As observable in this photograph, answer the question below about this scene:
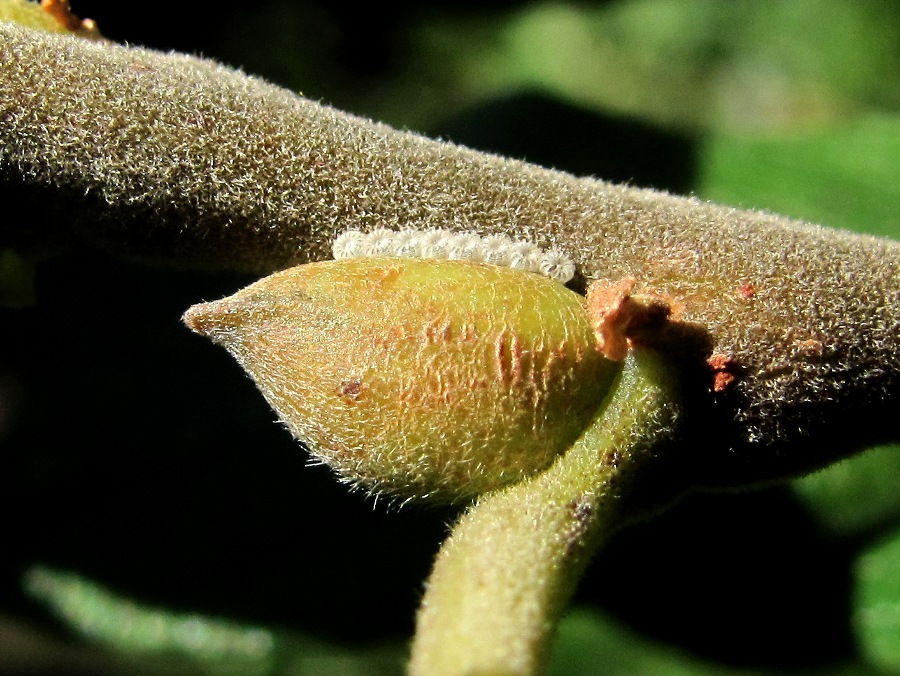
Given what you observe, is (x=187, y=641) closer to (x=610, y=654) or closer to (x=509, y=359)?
(x=610, y=654)

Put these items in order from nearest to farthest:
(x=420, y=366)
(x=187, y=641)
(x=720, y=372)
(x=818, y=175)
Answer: (x=420, y=366) < (x=720, y=372) < (x=187, y=641) < (x=818, y=175)

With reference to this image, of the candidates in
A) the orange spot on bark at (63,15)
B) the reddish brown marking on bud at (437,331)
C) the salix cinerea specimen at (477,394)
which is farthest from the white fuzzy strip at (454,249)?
the orange spot on bark at (63,15)

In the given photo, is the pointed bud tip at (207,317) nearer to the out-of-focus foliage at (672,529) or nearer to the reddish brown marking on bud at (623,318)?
the reddish brown marking on bud at (623,318)

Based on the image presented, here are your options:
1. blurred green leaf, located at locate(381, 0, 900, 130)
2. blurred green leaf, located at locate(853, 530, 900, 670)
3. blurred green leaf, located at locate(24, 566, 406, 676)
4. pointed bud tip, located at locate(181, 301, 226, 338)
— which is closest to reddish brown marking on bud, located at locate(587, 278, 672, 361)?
pointed bud tip, located at locate(181, 301, 226, 338)

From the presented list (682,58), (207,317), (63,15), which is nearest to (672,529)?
(207,317)

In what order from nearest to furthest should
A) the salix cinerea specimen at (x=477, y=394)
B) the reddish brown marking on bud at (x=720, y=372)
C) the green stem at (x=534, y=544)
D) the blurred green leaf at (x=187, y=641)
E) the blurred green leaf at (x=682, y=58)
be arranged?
1. the green stem at (x=534, y=544)
2. the salix cinerea specimen at (x=477, y=394)
3. the reddish brown marking on bud at (x=720, y=372)
4. the blurred green leaf at (x=187, y=641)
5. the blurred green leaf at (x=682, y=58)

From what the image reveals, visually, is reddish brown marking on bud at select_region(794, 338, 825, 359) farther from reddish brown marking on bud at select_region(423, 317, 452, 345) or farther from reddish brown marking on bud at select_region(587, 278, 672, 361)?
reddish brown marking on bud at select_region(423, 317, 452, 345)
